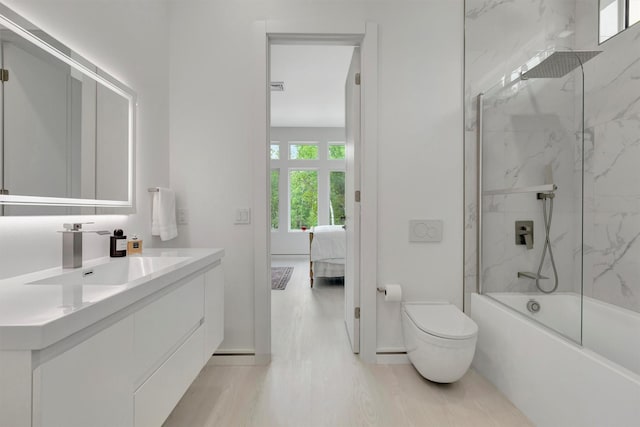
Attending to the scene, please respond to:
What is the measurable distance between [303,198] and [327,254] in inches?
107

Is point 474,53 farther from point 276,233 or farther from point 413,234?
point 276,233

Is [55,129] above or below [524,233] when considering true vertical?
above

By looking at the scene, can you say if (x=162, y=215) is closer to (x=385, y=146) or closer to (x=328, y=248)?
(x=385, y=146)

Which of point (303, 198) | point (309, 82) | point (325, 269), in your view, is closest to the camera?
point (309, 82)

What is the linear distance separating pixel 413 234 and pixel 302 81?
9.05ft

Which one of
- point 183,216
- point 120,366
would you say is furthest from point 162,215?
point 120,366

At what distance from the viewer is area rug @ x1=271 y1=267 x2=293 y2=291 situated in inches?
160

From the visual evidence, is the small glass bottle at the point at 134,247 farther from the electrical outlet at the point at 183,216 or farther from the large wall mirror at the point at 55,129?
the electrical outlet at the point at 183,216

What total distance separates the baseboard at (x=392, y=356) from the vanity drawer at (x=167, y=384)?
118 centimetres

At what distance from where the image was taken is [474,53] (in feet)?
6.79

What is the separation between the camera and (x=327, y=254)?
13.3 feet

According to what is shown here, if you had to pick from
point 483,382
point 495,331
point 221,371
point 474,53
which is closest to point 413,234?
point 495,331

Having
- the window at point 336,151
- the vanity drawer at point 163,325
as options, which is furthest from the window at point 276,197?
the vanity drawer at point 163,325

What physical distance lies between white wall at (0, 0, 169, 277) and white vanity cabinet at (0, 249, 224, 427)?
50 centimetres
